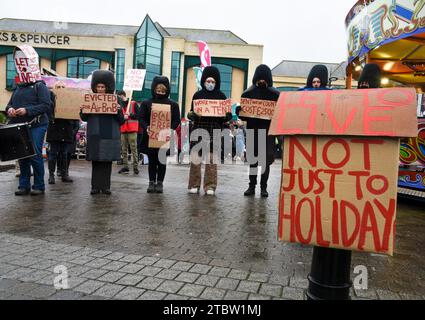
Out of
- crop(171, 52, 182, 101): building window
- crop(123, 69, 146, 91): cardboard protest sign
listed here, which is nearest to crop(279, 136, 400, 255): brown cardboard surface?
crop(123, 69, 146, 91): cardboard protest sign

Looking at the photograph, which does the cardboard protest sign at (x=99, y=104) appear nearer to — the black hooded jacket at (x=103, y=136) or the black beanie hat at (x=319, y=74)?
the black hooded jacket at (x=103, y=136)

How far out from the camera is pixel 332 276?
7.50 feet

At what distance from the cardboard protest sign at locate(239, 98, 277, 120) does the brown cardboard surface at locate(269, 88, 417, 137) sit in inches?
162

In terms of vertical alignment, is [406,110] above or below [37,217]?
above

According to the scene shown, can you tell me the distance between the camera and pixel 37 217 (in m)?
4.71

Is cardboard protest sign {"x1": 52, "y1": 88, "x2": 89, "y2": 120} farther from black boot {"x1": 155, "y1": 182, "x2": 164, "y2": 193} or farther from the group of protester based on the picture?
black boot {"x1": 155, "y1": 182, "x2": 164, "y2": 193}

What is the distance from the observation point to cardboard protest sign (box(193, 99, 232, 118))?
21.8 feet

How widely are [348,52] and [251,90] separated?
461 cm

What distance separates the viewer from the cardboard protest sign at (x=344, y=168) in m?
2.07

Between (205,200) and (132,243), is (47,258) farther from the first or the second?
(205,200)

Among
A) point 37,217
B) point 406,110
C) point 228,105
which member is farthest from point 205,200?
point 406,110
